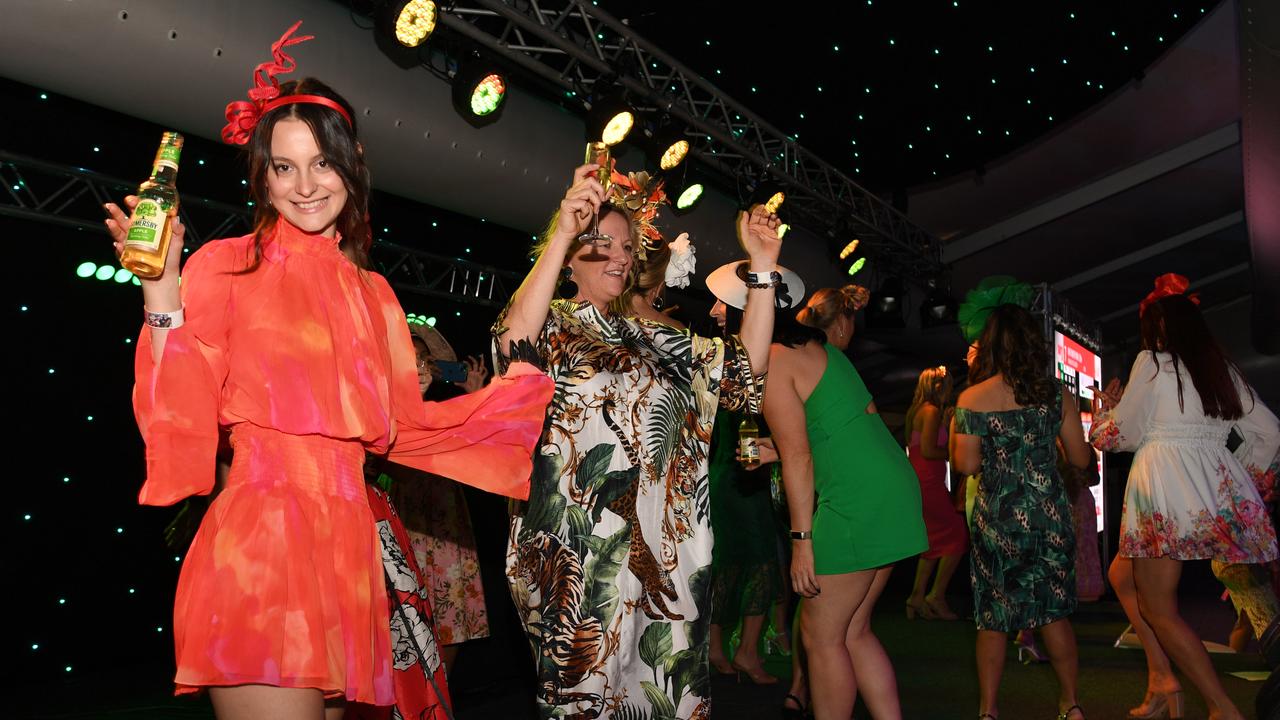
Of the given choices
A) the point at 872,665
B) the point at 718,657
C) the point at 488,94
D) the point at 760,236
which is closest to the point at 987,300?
the point at 872,665

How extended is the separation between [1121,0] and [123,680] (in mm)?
8516

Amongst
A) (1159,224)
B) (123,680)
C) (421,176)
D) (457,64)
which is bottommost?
(123,680)

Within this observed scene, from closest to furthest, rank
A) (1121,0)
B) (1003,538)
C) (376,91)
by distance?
(1003,538), (376,91), (1121,0)

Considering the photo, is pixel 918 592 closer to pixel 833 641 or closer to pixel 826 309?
pixel 826 309

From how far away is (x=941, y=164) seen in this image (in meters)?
11.1

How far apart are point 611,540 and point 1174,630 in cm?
247

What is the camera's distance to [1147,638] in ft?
13.7

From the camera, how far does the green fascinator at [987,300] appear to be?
4.28 m

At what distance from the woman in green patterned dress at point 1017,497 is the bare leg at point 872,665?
77 cm

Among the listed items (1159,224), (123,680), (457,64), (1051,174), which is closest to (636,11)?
(457,64)

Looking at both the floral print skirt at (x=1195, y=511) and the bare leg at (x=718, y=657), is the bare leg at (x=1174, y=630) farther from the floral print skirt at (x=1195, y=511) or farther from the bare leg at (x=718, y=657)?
the bare leg at (x=718, y=657)

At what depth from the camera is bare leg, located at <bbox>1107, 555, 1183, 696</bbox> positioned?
4.05m

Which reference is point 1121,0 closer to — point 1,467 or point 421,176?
point 421,176

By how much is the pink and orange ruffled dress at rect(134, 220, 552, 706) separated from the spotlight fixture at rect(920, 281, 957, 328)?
32.2 feet
